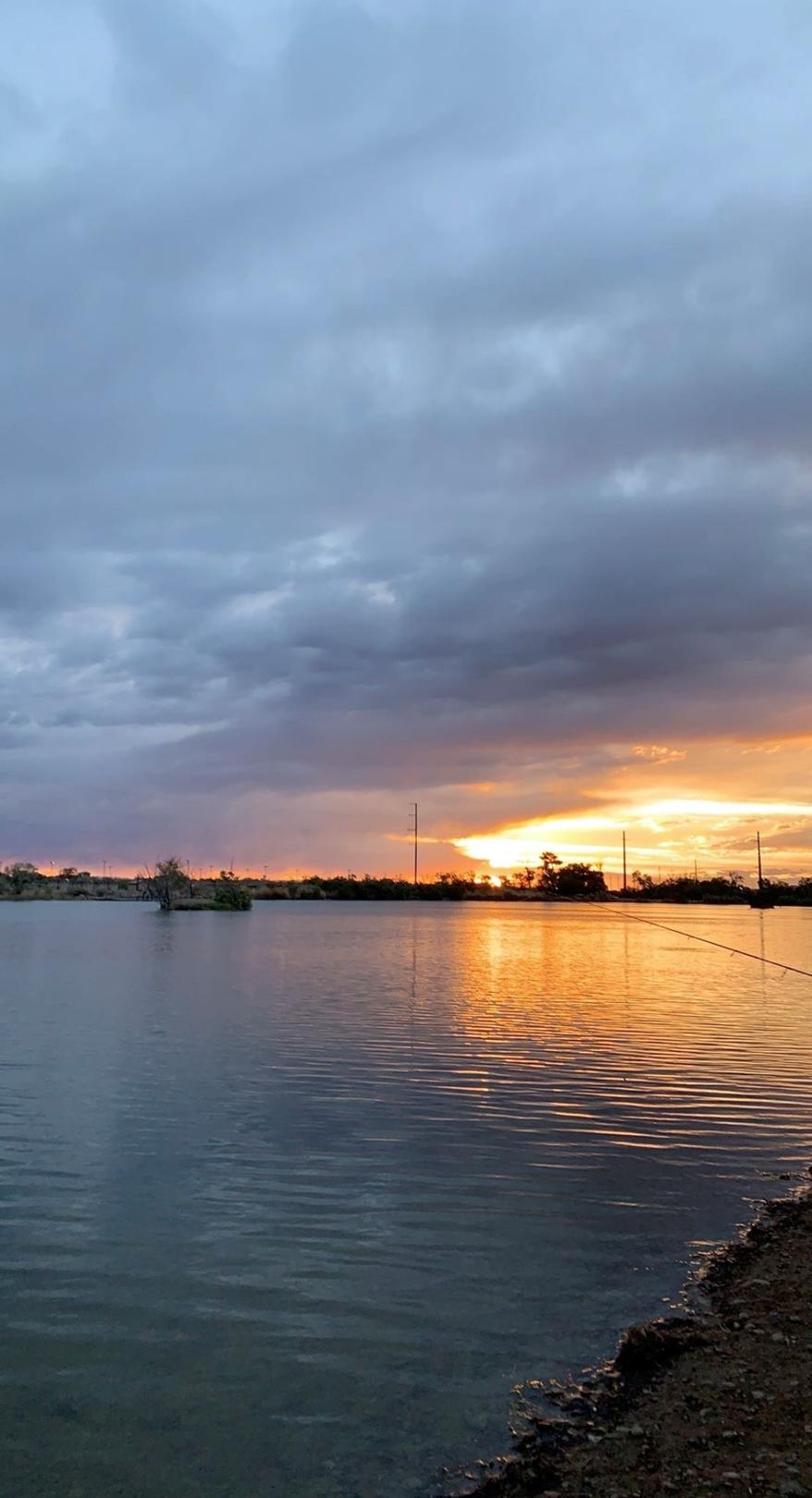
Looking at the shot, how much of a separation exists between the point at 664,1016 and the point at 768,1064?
30.0ft

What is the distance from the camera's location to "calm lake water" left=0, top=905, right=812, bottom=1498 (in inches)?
324

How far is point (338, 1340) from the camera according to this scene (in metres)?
9.67

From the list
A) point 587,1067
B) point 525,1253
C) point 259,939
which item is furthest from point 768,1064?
point 259,939

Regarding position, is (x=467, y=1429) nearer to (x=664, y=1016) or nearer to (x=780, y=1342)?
(x=780, y=1342)

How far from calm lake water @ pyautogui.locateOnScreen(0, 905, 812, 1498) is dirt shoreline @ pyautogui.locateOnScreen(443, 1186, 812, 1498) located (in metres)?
0.54

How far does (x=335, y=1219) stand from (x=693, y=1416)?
20.5ft

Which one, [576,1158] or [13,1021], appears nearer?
[576,1158]

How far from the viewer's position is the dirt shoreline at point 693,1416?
6.80m

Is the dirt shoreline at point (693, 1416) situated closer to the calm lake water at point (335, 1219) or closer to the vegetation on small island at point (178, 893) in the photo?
the calm lake water at point (335, 1219)

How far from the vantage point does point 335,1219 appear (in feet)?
42.7

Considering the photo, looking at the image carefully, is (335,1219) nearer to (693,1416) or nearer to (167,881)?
(693,1416)

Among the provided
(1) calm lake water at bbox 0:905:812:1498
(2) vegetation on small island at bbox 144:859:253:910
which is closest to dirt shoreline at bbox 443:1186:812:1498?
(1) calm lake water at bbox 0:905:812:1498

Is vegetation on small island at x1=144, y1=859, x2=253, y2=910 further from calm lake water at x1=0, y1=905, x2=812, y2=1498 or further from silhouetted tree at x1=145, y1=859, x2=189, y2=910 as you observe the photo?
calm lake water at x1=0, y1=905, x2=812, y2=1498

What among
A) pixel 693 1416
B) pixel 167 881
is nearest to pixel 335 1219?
pixel 693 1416
